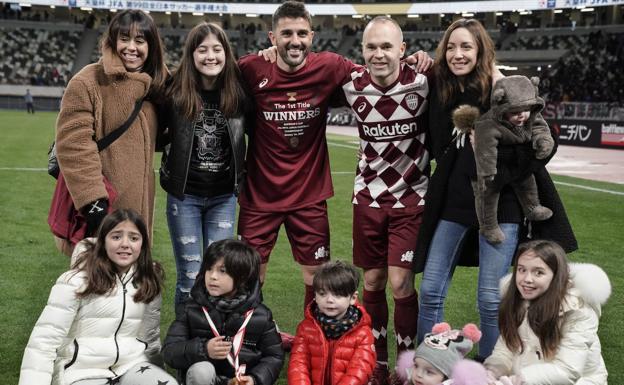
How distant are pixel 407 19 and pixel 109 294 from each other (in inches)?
2248

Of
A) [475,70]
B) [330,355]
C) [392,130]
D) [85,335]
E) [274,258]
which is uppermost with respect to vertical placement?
[475,70]

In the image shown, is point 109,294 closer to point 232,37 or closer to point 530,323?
point 530,323

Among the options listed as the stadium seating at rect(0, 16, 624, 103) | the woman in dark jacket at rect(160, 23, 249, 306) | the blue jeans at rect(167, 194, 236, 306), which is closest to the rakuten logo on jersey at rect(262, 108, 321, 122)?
the woman in dark jacket at rect(160, 23, 249, 306)

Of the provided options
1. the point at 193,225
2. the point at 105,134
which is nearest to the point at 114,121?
the point at 105,134

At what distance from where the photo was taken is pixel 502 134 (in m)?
3.75

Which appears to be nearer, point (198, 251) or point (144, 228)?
point (144, 228)

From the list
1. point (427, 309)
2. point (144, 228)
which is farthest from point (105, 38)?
point (427, 309)

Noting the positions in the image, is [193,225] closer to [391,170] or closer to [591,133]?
[391,170]

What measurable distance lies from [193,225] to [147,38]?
1.16m

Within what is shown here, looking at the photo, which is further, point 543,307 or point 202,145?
point 202,145

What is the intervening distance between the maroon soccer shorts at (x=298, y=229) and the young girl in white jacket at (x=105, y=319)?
940 mm

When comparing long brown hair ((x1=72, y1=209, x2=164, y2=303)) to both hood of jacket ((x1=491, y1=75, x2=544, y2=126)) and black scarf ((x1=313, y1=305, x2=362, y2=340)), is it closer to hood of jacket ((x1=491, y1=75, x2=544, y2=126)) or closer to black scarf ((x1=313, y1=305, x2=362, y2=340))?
black scarf ((x1=313, y1=305, x2=362, y2=340))

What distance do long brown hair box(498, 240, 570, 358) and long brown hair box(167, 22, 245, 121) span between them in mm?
1899

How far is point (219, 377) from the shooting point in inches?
→ 145
